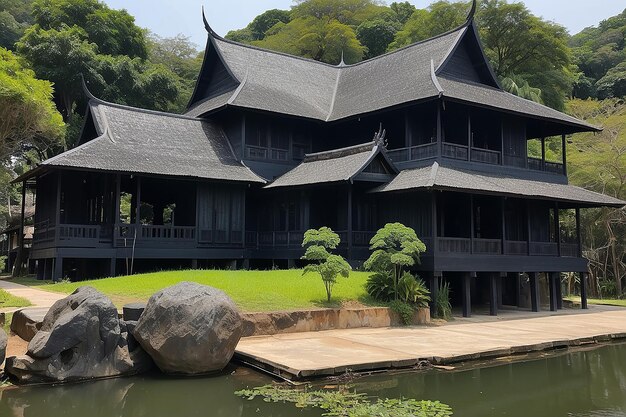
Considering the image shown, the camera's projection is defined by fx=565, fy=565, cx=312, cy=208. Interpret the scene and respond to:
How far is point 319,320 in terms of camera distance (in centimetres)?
1438

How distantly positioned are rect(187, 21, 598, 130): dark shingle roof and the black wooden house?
0.12 metres

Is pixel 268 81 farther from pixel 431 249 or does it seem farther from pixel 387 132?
pixel 431 249

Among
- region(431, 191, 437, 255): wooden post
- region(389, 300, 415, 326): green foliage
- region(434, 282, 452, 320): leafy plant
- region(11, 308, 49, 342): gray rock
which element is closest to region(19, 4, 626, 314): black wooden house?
region(431, 191, 437, 255): wooden post

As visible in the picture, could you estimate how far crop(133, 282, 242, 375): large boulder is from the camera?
33.2 feet

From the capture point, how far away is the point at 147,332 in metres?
10.4

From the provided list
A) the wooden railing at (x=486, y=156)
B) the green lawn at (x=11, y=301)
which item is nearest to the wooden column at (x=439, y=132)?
the wooden railing at (x=486, y=156)

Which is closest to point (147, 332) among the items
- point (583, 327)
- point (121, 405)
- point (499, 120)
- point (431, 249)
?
point (121, 405)

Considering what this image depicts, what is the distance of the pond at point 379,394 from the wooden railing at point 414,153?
11949 millimetres

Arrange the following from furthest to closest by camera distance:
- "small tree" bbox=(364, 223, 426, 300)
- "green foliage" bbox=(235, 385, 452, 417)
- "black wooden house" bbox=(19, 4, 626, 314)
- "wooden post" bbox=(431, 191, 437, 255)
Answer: "black wooden house" bbox=(19, 4, 626, 314) < "wooden post" bbox=(431, 191, 437, 255) < "small tree" bbox=(364, 223, 426, 300) < "green foliage" bbox=(235, 385, 452, 417)

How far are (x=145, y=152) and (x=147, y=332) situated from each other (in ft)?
44.6

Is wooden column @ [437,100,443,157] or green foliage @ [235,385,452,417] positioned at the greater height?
wooden column @ [437,100,443,157]

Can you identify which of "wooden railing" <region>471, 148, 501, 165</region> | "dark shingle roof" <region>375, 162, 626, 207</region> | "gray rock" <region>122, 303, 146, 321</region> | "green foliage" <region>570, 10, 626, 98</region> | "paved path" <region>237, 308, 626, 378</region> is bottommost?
"paved path" <region>237, 308, 626, 378</region>

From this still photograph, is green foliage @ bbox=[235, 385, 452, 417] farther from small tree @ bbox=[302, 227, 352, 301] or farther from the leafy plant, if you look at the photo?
the leafy plant

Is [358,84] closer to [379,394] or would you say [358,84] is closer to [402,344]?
[402,344]
